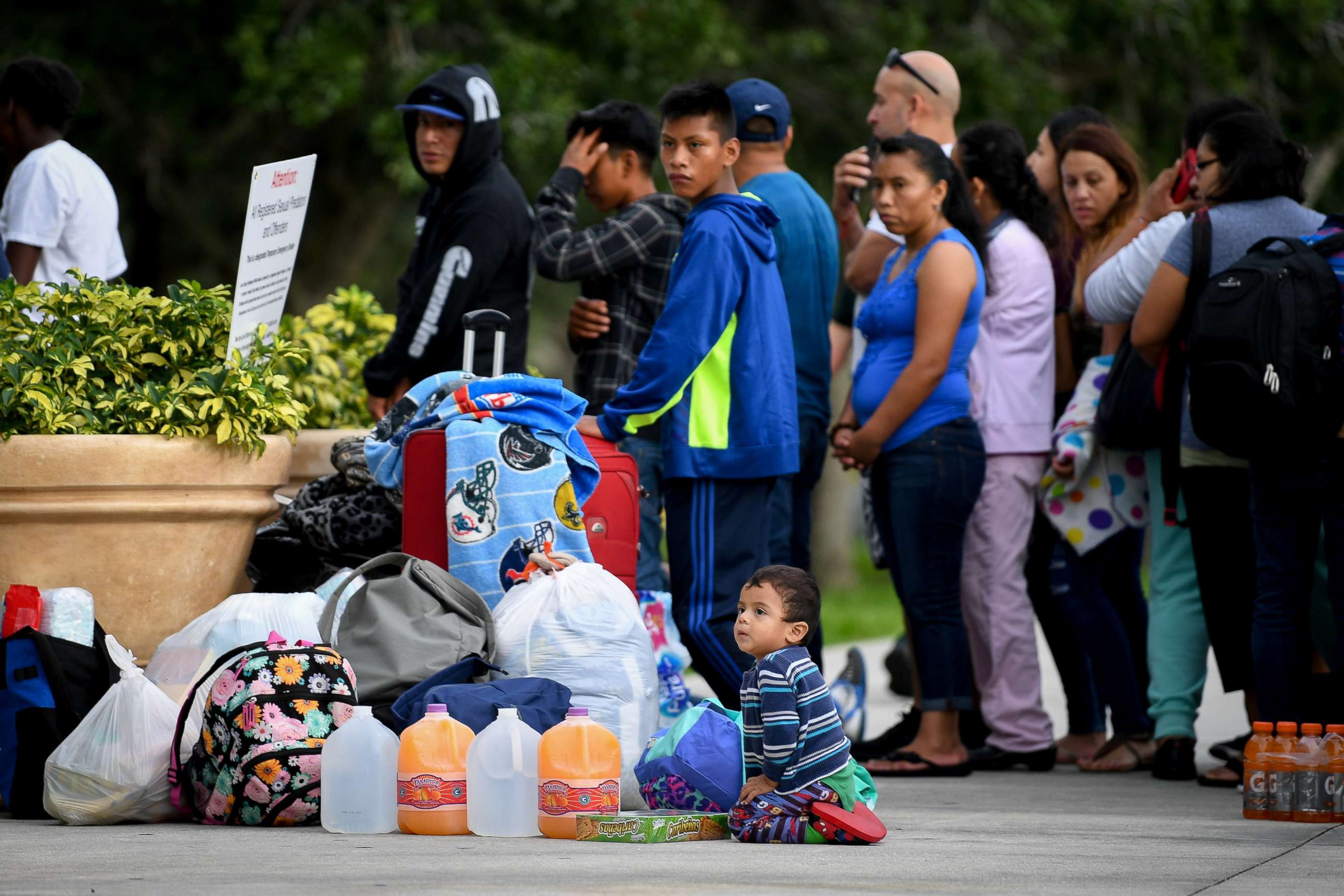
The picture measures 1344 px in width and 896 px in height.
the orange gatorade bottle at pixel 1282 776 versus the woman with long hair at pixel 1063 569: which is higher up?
the woman with long hair at pixel 1063 569

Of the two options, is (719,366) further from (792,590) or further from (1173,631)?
(1173,631)

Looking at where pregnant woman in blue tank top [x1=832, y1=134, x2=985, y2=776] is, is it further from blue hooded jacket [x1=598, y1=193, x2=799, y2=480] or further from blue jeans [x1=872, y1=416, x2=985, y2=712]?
blue hooded jacket [x1=598, y1=193, x2=799, y2=480]

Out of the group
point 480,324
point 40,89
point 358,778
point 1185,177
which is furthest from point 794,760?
point 40,89

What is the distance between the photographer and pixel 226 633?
16.6 feet

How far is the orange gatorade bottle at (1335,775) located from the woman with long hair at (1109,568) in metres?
1.50

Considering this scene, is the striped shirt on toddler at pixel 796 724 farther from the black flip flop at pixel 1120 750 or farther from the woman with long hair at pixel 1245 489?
the black flip flop at pixel 1120 750

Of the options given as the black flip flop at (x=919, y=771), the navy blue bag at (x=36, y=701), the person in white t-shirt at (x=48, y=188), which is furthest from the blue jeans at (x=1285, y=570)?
the person in white t-shirt at (x=48, y=188)

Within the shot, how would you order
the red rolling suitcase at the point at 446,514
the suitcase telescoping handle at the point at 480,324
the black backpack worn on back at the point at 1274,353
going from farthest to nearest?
the suitcase telescoping handle at the point at 480,324
the red rolling suitcase at the point at 446,514
the black backpack worn on back at the point at 1274,353

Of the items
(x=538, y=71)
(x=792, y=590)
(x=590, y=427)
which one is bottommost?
(x=792, y=590)

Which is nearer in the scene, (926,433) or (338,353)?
(926,433)

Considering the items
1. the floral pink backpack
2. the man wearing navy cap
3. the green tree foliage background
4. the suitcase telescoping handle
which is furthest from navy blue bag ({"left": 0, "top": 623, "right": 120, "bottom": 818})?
the green tree foliage background

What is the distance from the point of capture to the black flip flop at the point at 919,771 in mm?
6000

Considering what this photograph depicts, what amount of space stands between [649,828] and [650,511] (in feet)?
7.79

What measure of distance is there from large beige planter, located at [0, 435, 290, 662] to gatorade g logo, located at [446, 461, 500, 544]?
74 cm
